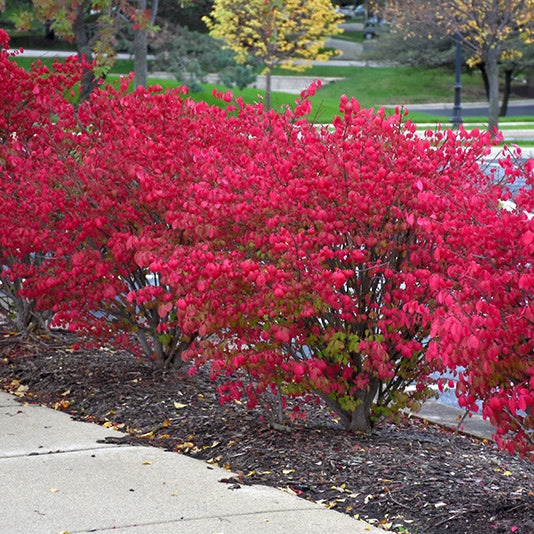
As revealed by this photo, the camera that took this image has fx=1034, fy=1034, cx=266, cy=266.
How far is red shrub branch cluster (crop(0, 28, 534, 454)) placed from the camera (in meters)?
4.77

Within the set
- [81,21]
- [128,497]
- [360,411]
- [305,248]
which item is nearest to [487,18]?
[81,21]

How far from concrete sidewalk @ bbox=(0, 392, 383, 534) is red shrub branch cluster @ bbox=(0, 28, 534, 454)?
0.77m

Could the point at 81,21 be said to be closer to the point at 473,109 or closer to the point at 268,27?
the point at 268,27

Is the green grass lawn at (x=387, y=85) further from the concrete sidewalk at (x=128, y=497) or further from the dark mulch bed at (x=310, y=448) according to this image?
the concrete sidewalk at (x=128, y=497)

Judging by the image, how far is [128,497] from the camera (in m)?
5.16

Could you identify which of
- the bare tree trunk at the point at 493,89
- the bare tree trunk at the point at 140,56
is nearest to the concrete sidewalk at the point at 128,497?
the bare tree trunk at the point at 140,56

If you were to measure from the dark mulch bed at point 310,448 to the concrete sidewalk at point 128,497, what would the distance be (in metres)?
0.21

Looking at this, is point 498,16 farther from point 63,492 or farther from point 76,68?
point 63,492

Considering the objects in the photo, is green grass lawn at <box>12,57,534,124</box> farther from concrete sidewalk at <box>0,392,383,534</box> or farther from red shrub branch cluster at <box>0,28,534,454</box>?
concrete sidewalk at <box>0,392,383,534</box>

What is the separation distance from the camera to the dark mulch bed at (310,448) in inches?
202

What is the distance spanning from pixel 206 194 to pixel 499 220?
1953 mm

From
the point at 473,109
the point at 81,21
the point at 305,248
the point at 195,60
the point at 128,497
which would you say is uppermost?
the point at 81,21

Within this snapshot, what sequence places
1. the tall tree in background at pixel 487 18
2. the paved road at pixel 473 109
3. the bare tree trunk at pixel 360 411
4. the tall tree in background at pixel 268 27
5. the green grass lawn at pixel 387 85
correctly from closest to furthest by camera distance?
the bare tree trunk at pixel 360 411 → the tall tree in background at pixel 487 18 → the tall tree in background at pixel 268 27 → the paved road at pixel 473 109 → the green grass lawn at pixel 387 85

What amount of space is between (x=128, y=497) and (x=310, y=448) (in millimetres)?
1316
